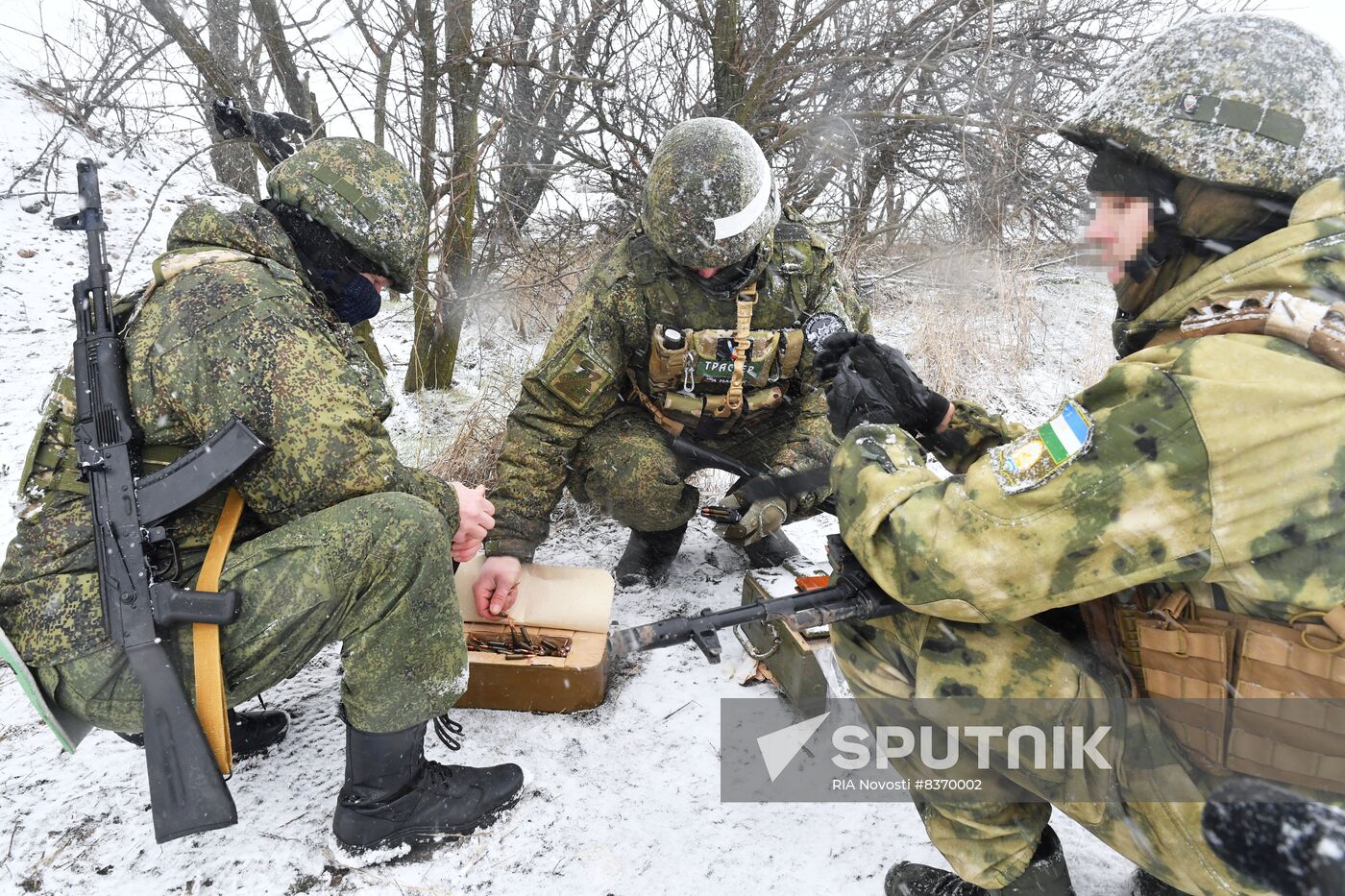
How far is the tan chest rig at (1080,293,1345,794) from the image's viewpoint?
1187mm

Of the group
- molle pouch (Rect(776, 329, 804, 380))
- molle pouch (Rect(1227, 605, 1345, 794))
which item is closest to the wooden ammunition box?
molle pouch (Rect(776, 329, 804, 380))

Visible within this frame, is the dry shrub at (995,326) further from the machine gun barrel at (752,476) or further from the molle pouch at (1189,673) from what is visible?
the molle pouch at (1189,673)

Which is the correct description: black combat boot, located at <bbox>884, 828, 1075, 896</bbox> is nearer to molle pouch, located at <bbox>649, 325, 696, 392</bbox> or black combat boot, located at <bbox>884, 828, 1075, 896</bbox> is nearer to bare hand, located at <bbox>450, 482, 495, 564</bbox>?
bare hand, located at <bbox>450, 482, 495, 564</bbox>

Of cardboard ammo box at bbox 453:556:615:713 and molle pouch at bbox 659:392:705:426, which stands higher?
molle pouch at bbox 659:392:705:426

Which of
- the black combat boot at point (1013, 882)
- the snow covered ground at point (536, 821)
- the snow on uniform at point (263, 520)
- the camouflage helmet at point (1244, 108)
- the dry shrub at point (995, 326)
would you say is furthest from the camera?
the dry shrub at point (995, 326)

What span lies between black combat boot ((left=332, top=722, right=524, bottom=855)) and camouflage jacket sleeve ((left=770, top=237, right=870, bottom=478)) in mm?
1633

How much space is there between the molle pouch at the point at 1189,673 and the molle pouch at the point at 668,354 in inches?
73.3

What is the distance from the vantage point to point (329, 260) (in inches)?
81.8

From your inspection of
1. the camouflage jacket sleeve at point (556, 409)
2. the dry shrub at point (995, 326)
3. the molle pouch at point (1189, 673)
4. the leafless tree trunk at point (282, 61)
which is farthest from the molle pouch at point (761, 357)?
the dry shrub at point (995, 326)

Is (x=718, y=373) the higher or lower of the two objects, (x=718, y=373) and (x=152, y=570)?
the higher

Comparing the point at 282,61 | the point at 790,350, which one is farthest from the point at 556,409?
the point at 282,61

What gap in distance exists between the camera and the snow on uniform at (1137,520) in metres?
1.16

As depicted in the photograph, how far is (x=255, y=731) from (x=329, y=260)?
1394 mm

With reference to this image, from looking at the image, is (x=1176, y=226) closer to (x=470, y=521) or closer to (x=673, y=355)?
(x=673, y=355)
